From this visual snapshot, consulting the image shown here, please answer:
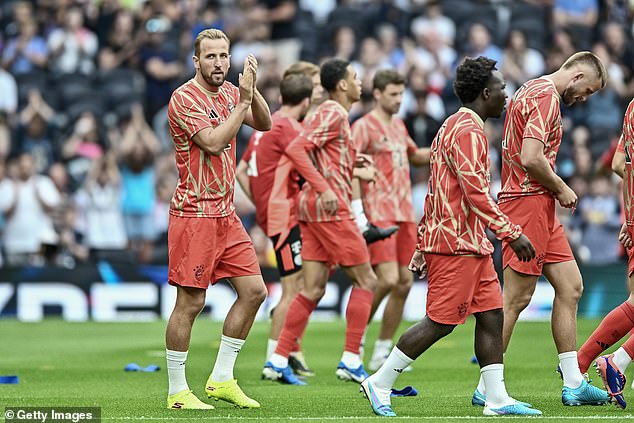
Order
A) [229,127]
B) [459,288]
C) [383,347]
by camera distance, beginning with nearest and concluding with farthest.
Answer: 1. [459,288]
2. [229,127]
3. [383,347]

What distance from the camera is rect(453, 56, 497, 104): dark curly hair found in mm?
8234

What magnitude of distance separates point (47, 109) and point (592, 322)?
10527mm

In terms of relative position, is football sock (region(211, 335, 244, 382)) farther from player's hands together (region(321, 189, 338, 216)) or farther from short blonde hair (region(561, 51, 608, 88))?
short blonde hair (region(561, 51, 608, 88))

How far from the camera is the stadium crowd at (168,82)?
20.6 m

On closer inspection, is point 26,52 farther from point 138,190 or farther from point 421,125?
point 421,125

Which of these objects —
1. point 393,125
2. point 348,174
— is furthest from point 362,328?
point 393,125

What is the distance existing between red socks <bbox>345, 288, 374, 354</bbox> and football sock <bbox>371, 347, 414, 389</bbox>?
9.67ft

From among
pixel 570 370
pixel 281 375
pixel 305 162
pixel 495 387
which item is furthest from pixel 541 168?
pixel 281 375

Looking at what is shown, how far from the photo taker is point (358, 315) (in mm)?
11250

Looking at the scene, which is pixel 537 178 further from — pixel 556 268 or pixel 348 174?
pixel 348 174

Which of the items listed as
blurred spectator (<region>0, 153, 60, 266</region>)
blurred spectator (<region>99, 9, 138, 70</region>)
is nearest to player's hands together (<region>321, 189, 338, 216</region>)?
blurred spectator (<region>0, 153, 60, 266</region>)

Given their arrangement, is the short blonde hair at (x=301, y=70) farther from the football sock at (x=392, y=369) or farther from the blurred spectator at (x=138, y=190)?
the blurred spectator at (x=138, y=190)

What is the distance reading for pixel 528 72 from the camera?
22.2m

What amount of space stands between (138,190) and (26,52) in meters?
4.09
